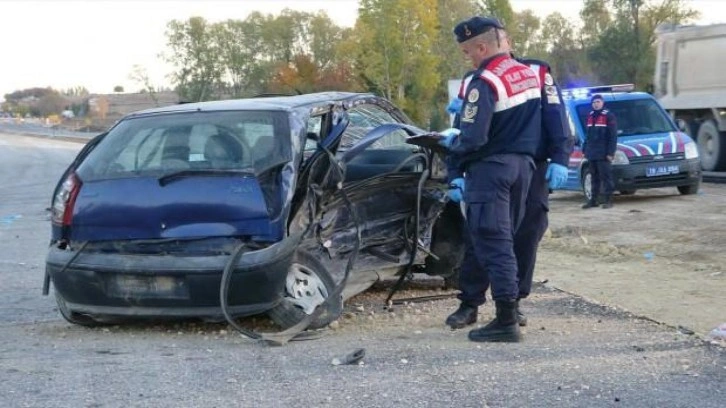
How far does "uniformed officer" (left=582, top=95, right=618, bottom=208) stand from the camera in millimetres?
13211

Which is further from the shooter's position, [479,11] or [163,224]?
[479,11]

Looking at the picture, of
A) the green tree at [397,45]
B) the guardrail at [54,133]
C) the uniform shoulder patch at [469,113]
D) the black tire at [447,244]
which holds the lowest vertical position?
the guardrail at [54,133]

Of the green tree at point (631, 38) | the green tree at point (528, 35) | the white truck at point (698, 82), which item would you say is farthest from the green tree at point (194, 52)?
the white truck at point (698, 82)

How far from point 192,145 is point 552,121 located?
2.26m

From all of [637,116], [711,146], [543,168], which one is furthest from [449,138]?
[711,146]

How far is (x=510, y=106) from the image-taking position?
5.40 m

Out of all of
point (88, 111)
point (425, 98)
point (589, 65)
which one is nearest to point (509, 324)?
point (425, 98)

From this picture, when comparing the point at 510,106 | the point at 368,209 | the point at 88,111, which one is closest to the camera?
the point at 510,106

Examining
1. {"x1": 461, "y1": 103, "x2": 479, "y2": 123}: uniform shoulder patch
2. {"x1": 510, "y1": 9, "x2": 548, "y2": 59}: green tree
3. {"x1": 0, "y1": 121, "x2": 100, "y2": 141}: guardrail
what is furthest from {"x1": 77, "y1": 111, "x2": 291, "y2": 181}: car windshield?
{"x1": 0, "y1": 121, "x2": 100, "y2": 141}: guardrail

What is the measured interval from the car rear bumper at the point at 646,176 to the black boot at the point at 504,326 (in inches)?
351

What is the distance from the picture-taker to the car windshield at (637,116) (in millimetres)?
14531

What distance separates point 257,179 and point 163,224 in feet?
2.06

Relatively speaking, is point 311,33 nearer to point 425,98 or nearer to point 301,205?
point 425,98

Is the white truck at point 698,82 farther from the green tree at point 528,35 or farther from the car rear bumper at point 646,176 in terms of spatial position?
the green tree at point 528,35
